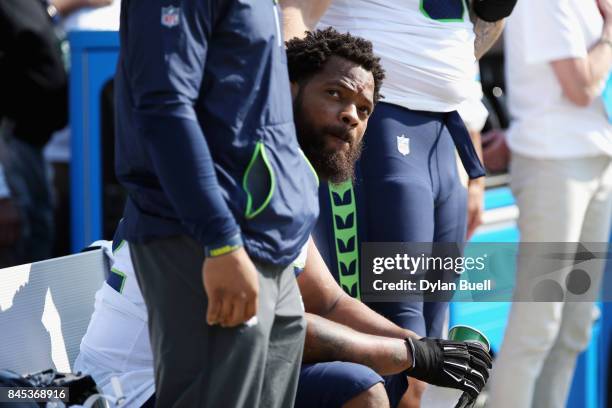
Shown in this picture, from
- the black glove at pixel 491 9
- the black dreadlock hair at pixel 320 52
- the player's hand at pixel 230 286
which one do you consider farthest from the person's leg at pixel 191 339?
the black glove at pixel 491 9

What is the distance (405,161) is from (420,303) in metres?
0.38

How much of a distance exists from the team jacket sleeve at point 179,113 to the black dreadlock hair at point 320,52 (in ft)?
2.13

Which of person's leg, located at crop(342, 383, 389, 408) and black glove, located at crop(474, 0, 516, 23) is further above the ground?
black glove, located at crop(474, 0, 516, 23)

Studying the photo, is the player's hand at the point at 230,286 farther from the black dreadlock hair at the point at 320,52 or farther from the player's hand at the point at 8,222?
the player's hand at the point at 8,222

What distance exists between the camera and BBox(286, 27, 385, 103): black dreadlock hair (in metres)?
2.57

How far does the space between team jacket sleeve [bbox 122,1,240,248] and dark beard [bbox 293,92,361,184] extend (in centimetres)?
59

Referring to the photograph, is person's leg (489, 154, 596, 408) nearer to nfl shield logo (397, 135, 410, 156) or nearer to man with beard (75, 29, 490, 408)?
nfl shield logo (397, 135, 410, 156)

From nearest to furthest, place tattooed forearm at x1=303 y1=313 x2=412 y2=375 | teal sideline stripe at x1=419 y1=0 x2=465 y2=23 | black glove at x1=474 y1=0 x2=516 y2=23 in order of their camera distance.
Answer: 1. tattooed forearm at x1=303 y1=313 x2=412 y2=375
2. teal sideline stripe at x1=419 y1=0 x2=465 y2=23
3. black glove at x1=474 y1=0 x2=516 y2=23

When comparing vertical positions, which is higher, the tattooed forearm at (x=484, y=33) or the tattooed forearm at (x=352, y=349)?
the tattooed forearm at (x=484, y=33)

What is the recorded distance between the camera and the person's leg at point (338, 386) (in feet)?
7.52

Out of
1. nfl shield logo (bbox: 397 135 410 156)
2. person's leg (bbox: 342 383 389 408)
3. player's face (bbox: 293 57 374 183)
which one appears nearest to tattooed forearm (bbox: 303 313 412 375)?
person's leg (bbox: 342 383 389 408)

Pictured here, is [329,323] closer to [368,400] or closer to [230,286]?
[368,400]

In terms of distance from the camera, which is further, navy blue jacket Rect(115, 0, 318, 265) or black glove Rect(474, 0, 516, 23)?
black glove Rect(474, 0, 516, 23)

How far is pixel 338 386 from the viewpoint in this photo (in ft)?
7.59
